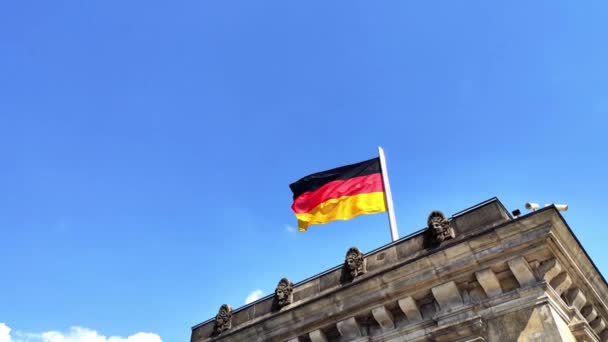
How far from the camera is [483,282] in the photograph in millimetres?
11883

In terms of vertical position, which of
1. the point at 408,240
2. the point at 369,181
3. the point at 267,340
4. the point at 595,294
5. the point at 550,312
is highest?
the point at 369,181

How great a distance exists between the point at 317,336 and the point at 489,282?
16.5ft

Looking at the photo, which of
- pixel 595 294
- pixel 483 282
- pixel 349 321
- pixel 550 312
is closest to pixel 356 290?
pixel 349 321

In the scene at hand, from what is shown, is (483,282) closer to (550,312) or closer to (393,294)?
(550,312)

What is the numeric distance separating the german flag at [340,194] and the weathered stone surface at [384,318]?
5492 millimetres

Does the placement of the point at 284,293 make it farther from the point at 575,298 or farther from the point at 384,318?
the point at 575,298

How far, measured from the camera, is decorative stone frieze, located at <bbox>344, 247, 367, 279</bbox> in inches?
567

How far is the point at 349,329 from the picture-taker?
13492 millimetres

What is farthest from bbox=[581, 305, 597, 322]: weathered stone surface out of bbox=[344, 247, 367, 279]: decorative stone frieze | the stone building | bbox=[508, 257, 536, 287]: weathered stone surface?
bbox=[344, 247, 367, 279]: decorative stone frieze

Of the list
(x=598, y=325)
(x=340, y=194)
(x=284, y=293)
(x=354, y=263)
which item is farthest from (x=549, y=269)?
(x=340, y=194)

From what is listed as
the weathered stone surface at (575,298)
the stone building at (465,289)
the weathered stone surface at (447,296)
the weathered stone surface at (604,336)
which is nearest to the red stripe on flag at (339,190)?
the stone building at (465,289)

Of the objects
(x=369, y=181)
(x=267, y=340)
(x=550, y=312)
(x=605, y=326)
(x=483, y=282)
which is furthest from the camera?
(x=369, y=181)

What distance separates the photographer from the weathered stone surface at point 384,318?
12977mm

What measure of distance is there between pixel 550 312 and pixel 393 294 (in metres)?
3.76
